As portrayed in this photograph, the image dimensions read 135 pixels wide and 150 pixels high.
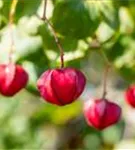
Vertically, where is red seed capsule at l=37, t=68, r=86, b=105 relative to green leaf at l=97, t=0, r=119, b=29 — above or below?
below

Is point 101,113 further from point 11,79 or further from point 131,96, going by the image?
point 11,79

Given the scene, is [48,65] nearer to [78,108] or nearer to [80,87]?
[80,87]

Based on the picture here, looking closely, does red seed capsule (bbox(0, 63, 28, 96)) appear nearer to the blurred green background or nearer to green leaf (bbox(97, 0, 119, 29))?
the blurred green background

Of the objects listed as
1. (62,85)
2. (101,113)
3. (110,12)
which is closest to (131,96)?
(101,113)

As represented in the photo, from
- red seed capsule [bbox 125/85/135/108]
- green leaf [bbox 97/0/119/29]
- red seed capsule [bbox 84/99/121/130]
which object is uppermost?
green leaf [bbox 97/0/119/29]

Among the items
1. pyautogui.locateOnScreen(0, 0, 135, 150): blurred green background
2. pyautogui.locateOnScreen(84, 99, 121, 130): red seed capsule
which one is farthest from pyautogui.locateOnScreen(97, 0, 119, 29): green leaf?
pyautogui.locateOnScreen(84, 99, 121, 130): red seed capsule

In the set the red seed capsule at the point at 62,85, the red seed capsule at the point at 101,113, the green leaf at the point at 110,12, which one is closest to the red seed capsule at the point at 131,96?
the red seed capsule at the point at 101,113

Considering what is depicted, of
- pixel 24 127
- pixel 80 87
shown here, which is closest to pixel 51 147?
pixel 24 127

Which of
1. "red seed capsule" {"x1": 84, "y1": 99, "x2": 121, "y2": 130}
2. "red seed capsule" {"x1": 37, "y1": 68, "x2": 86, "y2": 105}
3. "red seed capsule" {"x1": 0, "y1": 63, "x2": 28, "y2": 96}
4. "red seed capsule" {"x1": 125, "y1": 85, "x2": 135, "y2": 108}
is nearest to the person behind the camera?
"red seed capsule" {"x1": 37, "y1": 68, "x2": 86, "y2": 105}
